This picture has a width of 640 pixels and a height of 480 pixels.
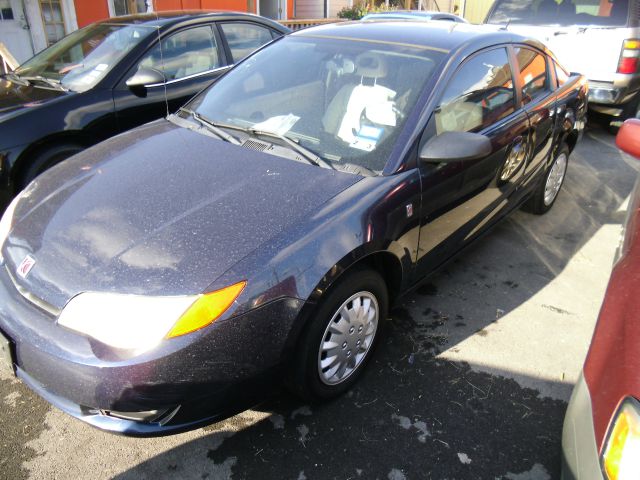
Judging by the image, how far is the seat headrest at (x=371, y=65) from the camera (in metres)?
2.84

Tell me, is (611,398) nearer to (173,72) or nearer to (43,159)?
(43,159)

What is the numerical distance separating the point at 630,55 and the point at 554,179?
279 centimetres

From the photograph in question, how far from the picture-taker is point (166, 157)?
8.79 ft

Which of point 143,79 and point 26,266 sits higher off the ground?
point 143,79

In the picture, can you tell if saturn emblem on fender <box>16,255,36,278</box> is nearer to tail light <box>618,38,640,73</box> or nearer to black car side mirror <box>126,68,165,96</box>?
black car side mirror <box>126,68,165,96</box>

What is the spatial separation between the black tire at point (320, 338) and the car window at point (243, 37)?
3.33 m

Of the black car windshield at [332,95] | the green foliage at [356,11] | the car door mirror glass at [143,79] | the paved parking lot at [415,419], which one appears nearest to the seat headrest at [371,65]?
the black car windshield at [332,95]

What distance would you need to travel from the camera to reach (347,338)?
237 centimetres

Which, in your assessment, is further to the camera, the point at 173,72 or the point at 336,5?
the point at 336,5

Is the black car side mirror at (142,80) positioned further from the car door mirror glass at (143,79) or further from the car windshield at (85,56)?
the car windshield at (85,56)

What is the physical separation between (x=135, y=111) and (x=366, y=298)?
2.92 meters

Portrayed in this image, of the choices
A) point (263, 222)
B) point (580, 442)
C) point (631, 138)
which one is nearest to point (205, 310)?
point (263, 222)

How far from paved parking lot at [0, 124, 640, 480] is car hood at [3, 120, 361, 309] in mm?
760

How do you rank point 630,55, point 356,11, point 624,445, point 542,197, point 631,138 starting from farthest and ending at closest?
point 356,11 < point 630,55 < point 542,197 < point 631,138 < point 624,445
